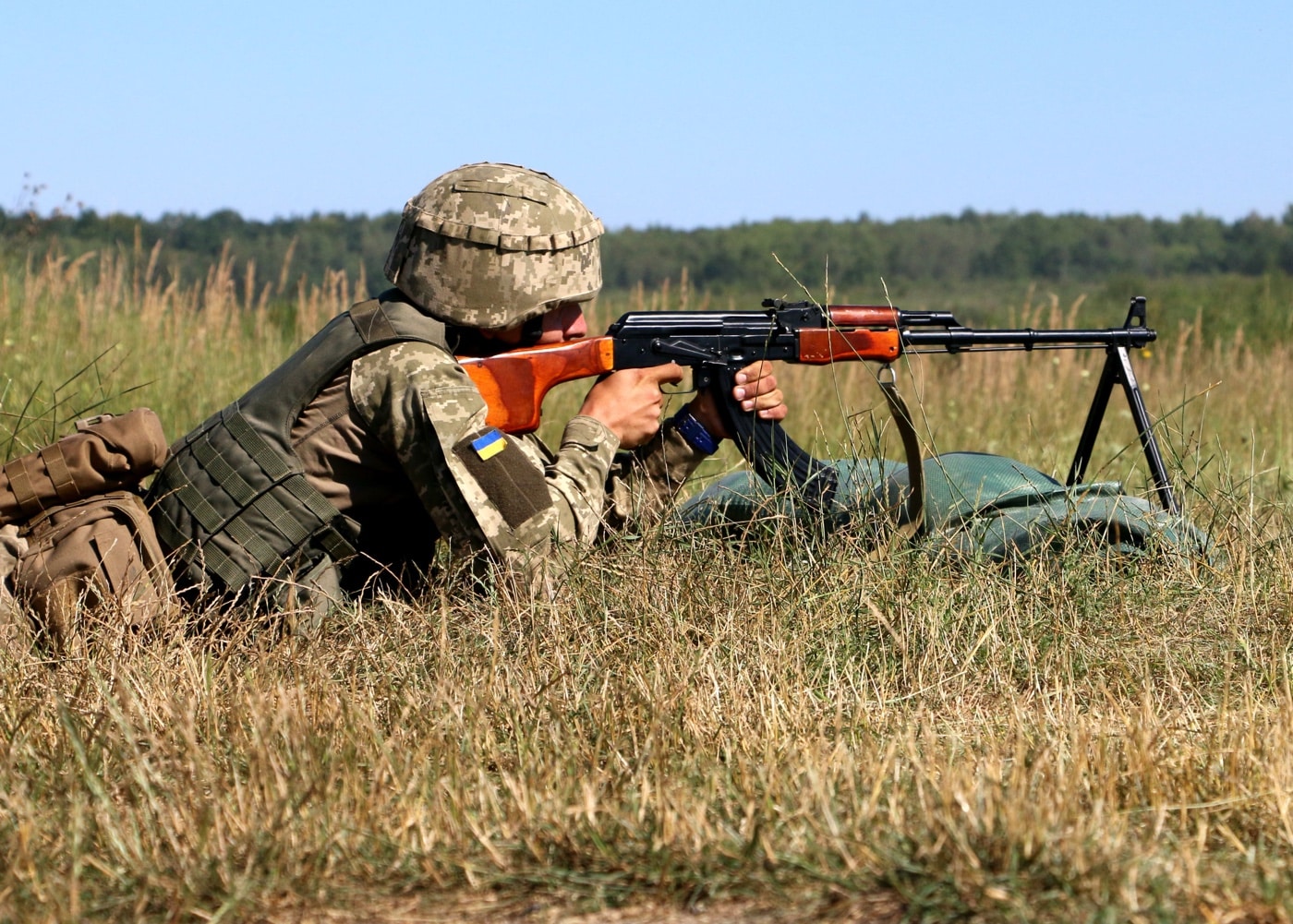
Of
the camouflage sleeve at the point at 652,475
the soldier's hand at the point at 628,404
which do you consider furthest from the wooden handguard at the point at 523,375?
the camouflage sleeve at the point at 652,475

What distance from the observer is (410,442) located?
3.47 meters

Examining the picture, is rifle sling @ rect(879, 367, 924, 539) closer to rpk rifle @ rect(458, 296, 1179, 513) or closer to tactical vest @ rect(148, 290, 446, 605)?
rpk rifle @ rect(458, 296, 1179, 513)

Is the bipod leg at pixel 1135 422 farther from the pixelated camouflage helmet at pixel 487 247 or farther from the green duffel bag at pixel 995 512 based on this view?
the pixelated camouflage helmet at pixel 487 247

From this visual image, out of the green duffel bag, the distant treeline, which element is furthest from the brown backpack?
the distant treeline

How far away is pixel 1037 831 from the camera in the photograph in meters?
2.04

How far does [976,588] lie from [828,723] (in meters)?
0.79

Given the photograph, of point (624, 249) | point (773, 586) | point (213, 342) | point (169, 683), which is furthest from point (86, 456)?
point (624, 249)

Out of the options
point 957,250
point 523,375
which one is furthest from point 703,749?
point 957,250

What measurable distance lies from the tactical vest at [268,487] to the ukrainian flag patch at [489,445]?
0.36m

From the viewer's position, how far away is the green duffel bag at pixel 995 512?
3.71 meters

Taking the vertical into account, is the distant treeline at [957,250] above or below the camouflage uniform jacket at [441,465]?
above

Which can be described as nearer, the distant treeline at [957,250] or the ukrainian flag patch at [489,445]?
the ukrainian flag patch at [489,445]

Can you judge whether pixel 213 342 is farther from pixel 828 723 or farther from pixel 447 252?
pixel 828 723

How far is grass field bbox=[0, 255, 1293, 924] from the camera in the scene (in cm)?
208
